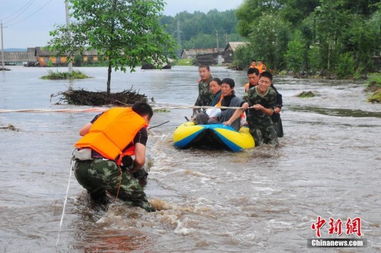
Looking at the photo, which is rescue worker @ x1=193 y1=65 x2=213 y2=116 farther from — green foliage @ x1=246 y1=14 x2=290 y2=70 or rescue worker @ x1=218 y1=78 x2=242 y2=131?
green foliage @ x1=246 y1=14 x2=290 y2=70

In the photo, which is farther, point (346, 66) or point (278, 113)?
point (346, 66)

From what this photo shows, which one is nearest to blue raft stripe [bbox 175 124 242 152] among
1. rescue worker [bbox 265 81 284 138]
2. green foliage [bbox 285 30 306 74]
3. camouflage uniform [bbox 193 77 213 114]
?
rescue worker [bbox 265 81 284 138]

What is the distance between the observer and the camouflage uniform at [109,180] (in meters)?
5.95

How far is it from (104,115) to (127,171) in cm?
68

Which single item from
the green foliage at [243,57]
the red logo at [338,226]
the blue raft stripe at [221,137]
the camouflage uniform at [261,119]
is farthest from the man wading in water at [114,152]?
the green foliage at [243,57]

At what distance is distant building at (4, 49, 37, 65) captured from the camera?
120 metres

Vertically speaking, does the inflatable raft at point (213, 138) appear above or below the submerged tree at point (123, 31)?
below

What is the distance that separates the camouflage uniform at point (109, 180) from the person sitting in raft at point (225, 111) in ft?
16.7

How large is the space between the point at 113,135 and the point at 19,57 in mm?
121719

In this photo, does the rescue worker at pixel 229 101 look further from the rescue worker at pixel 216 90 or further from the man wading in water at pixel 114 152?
the man wading in water at pixel 114 152

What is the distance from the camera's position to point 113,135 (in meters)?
6.01

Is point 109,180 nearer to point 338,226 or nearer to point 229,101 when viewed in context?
point 338,226

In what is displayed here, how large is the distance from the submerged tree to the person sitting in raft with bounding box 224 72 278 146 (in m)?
8.74

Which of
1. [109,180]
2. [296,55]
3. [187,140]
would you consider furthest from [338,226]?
[296,55]
